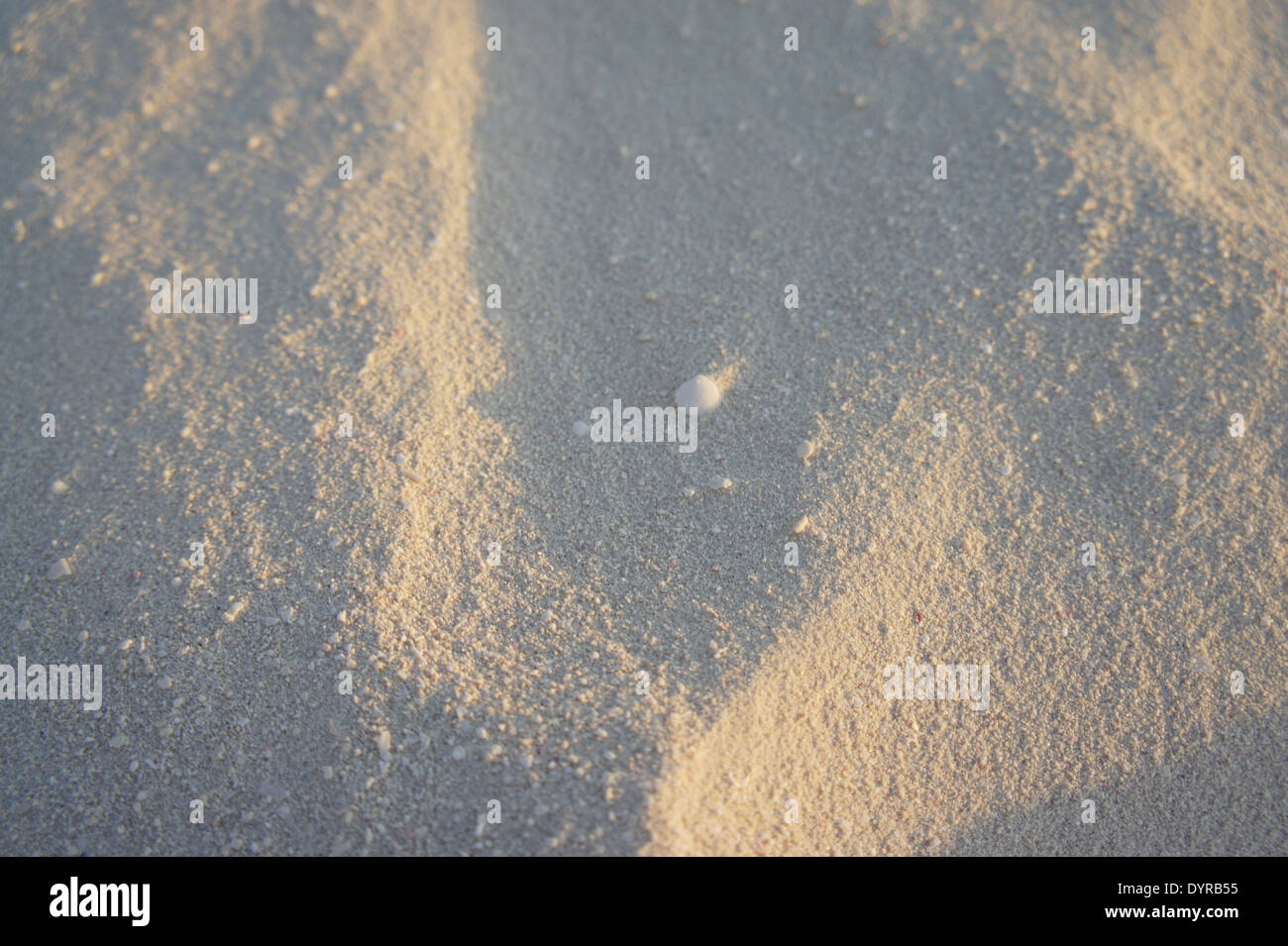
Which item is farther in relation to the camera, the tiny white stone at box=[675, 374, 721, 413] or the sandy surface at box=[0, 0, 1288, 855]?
the tiny white stone at box=[675, 374, 721, 413]

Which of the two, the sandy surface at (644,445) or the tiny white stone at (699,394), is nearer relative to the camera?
the sandy surface at (644,445)

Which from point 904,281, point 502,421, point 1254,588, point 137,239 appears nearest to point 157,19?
point 137,239

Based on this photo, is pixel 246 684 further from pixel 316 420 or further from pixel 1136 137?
pixel 1136 137

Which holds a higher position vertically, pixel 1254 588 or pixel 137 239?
pixel 137 239
